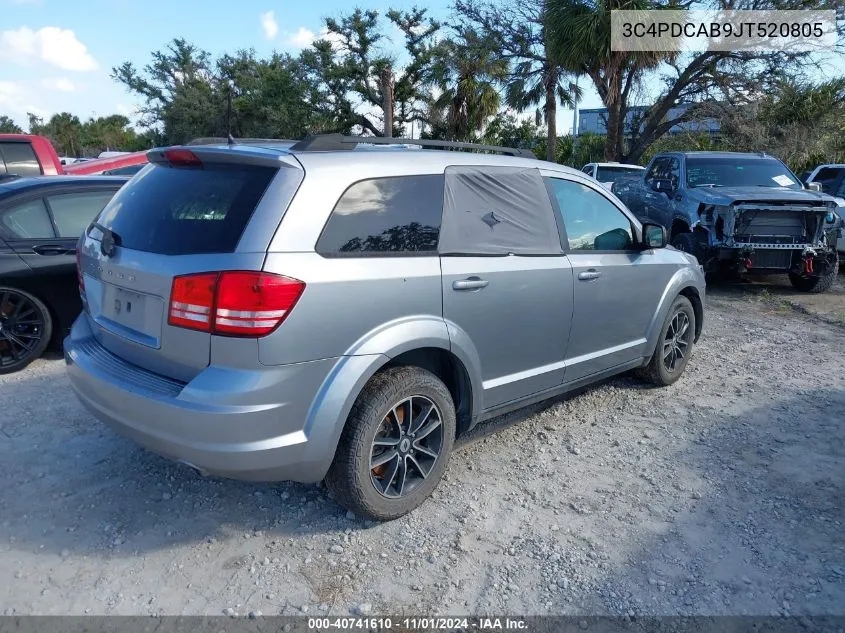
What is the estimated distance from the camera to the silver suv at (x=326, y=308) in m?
2.63

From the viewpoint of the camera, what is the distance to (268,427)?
2.65 m

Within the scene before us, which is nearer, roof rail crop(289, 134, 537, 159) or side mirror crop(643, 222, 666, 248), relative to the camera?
roof rail crop(289, 134, 537, 159)

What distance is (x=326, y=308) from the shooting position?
2.72 meters

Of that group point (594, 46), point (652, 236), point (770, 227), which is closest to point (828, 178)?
point (770, 227)

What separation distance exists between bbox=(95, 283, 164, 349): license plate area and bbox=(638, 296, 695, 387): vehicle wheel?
3.55m

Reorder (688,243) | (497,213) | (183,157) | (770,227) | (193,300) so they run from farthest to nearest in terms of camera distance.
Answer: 1. (688,243)
2. (770,227)
3. (497,213)
4. (183,157)
5. (193,300)

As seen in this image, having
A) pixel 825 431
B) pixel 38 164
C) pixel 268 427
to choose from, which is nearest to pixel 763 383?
pixel 825 431

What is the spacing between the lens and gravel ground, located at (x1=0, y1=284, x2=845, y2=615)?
2.68 metres

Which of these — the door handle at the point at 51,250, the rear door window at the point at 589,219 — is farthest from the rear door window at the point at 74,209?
the rear door window at the point at 589,219

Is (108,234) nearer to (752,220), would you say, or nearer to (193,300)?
(193,300)

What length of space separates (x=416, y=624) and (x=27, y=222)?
181 inches

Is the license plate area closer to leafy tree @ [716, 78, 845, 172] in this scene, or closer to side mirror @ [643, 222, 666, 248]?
side mirror @ [643, 222, 666, 248]

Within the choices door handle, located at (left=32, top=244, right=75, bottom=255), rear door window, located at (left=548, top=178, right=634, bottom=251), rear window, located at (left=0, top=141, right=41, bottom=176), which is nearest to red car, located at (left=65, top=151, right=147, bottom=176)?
rear window, located at (left=0, top=141, right=41, bottom=176)

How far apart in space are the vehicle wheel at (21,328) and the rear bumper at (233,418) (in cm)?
273
